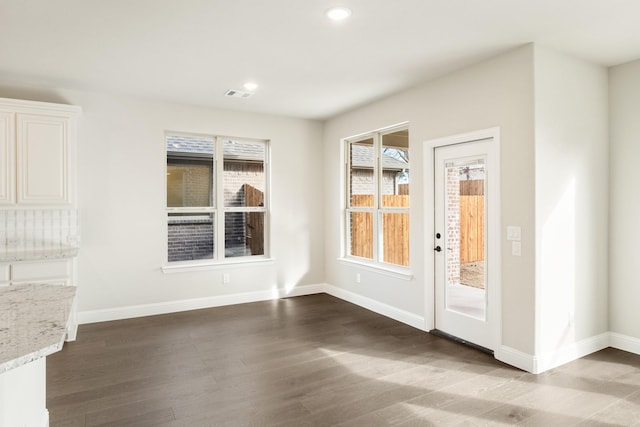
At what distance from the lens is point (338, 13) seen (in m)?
2.70

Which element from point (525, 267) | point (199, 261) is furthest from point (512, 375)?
point (199, 261)

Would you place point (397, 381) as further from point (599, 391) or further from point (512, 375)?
point (599, 391)

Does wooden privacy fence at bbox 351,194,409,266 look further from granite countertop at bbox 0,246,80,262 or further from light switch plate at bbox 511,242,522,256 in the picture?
granite countertop at bbox 0,246,80,262

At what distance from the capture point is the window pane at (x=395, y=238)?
4.76 meters

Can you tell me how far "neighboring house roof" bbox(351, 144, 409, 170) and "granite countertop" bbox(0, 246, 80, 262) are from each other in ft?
11.9

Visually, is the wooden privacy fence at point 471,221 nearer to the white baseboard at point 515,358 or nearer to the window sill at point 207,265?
the white baseboard at point 515,358

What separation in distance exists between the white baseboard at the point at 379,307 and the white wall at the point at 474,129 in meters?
0.05

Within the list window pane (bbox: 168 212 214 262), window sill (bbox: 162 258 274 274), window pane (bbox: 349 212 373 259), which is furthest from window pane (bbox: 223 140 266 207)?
window pane (bbox: 349 212 373 259)

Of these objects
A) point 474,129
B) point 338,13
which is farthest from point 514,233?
point 338,13

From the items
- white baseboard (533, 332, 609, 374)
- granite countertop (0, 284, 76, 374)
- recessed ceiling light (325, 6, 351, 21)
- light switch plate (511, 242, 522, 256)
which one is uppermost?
recessed ceiling light (325, 6, 351, 21)

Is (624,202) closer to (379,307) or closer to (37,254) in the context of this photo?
(379,307)

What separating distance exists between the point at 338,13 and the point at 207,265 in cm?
372

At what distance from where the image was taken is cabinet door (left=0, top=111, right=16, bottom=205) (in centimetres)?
383

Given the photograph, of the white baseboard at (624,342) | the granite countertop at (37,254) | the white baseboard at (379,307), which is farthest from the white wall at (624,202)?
the granite countertop at (37,254)
